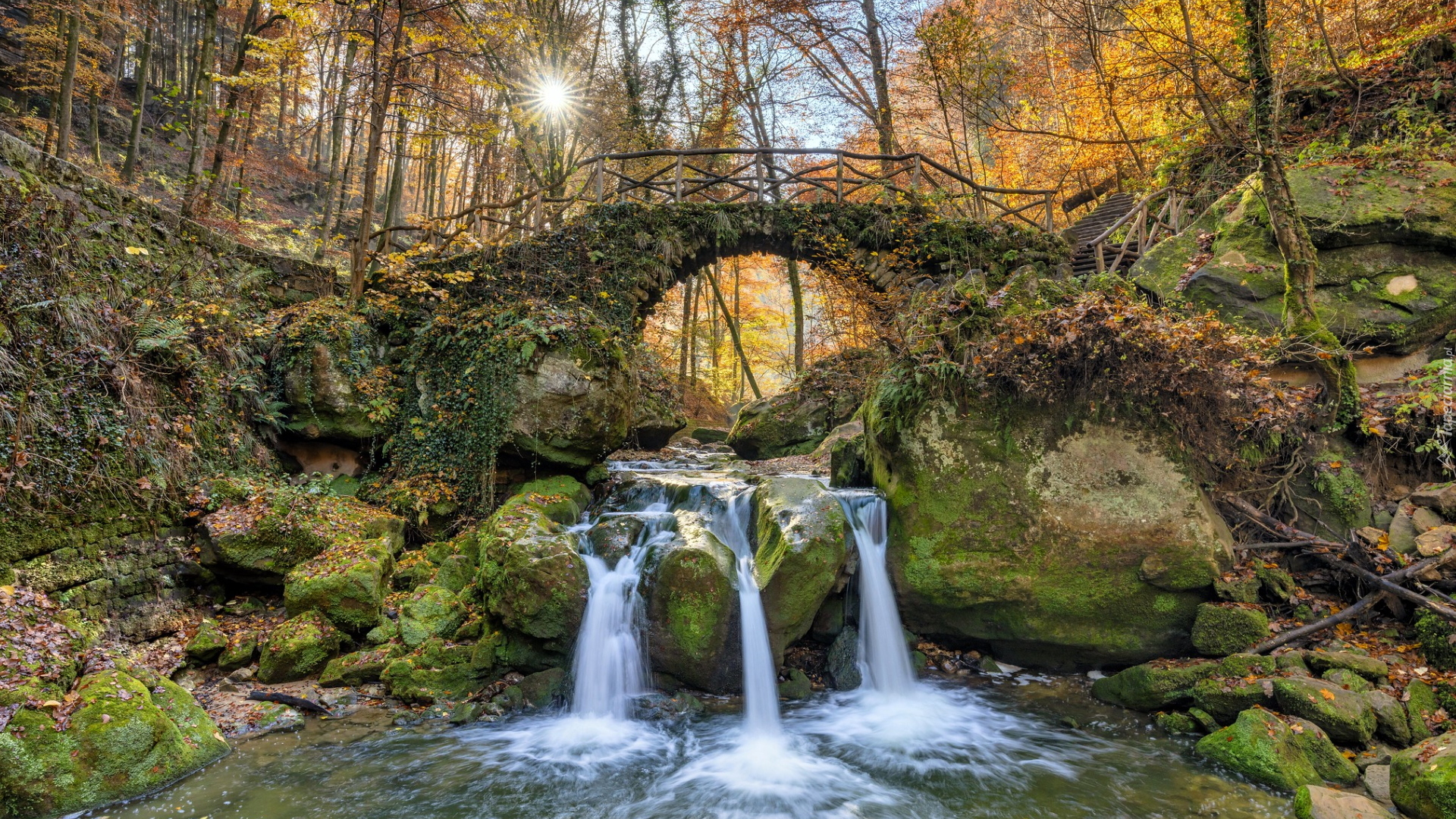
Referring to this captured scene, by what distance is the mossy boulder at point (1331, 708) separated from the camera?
14.0 ft

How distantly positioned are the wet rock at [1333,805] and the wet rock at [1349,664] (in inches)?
57.7

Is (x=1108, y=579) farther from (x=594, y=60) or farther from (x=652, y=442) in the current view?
(x=594, y=60)

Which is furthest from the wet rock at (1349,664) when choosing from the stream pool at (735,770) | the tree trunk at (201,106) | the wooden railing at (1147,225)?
the tree trunk at (201,106)

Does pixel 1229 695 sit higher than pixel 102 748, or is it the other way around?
pixel 102 748

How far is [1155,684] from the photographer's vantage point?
17.3 ft

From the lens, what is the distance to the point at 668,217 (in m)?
10.9

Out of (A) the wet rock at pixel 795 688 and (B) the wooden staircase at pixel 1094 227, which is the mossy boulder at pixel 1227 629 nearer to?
(A) the wet rock at pixel 795 688

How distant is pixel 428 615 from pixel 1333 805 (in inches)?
278

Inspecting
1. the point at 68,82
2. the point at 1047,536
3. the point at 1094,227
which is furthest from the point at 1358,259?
the point at 68,82

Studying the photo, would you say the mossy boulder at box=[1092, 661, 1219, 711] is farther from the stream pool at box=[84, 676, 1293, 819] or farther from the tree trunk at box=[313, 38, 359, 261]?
the tree trunk at box=[313, 38, 359, 261]

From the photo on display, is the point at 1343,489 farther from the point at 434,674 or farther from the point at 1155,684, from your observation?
the point at 434,674

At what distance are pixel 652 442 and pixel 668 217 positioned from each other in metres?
4.36

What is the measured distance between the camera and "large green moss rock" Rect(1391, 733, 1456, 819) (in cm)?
332

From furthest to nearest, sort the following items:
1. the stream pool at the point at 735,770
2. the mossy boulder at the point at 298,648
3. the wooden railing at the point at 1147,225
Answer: the wooden railing at the point at 1147,225 < the mossy boulder at the point at 298,648 < the stream pool at the point at 735,770
